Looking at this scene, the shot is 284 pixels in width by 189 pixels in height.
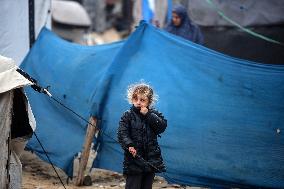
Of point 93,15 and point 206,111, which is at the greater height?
point 93,15

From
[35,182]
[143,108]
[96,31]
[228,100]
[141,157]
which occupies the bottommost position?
[35,182]

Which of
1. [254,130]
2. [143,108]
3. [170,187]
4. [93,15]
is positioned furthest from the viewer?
[93,15]

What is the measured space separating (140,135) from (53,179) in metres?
2.47

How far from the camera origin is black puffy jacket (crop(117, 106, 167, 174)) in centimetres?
452

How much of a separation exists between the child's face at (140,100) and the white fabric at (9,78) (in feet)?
3.08

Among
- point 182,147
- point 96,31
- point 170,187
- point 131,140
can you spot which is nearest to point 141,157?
point 131,140

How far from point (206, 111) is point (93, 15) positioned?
18.7 m

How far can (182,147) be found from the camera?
5.62m

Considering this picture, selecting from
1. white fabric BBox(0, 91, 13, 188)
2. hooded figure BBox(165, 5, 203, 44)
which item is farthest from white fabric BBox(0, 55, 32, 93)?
hooded figure BBox(165, 5, 203, 44)

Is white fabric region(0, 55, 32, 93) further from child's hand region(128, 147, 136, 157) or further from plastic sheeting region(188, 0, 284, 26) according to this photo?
plastic sheeting region(188, 0, 284, 26)

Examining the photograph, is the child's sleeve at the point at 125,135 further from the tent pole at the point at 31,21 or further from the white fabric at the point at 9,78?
the tent pole at the point at 31,21

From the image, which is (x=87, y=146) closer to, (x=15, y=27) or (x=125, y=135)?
(x=125, y=135)

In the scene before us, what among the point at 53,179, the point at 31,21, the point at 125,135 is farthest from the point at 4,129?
the point at 31,21

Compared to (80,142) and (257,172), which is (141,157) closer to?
(257,172)
